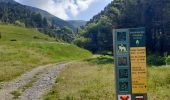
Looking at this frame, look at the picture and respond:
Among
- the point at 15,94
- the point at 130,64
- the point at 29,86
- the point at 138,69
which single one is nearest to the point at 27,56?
the point at 29,86

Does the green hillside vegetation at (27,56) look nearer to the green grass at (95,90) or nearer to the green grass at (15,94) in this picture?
the green grass at (15,94)

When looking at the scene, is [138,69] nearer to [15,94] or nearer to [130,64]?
[130,64]

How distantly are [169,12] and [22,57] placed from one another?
29615mm

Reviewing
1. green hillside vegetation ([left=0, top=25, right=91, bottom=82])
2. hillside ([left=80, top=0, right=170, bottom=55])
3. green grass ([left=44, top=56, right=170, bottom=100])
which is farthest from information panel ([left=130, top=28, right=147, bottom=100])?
hillside ([left=80, top=0, right=170, bottom=55])

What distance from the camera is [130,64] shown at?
1542 centimetres

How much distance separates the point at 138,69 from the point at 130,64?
35 centimetres

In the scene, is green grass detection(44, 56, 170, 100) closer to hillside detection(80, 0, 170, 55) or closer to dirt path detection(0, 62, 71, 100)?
dirt path detection(0, 62, 71, 100)

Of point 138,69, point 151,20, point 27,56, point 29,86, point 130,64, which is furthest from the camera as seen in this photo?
point 151,20

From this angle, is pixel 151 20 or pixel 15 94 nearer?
pixel 15 94

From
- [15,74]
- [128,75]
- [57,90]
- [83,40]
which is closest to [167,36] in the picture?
[15,74]

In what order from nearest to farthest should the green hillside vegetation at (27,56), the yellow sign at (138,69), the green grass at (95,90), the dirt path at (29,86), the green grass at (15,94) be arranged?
the yellow sign at (138,69) → the green grass at (95,90) → the green grass at (15,94) → the dirt path at (29,86) → the green hillside vegetation at (27,56)

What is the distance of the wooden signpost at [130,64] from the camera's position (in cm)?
1516

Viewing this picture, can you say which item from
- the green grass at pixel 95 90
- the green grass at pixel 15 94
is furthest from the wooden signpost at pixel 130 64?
the green grass at pixel 15 94

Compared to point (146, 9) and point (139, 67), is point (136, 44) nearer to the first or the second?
point (139, 67)
